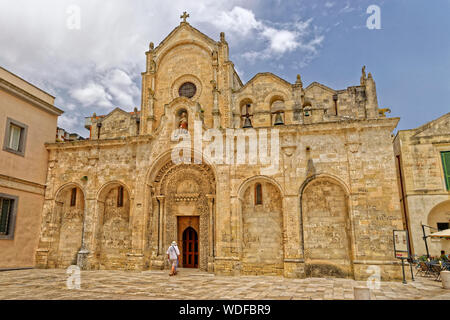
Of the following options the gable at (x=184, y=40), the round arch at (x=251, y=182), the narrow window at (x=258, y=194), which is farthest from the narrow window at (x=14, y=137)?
the narrow window at (x=258, y=194)

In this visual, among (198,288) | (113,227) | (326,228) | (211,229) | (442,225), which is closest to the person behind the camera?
(198,288)

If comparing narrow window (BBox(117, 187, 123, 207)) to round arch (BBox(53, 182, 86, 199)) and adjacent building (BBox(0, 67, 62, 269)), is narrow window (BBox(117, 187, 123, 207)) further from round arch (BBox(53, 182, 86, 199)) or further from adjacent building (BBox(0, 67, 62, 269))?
adjacent building (BBox(0, 67, 62, 269))

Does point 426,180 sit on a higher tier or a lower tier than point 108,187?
higher

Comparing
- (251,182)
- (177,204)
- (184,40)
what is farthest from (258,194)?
(184,40)

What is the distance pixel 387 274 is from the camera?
12875 millimetres

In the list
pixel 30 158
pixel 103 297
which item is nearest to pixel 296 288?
pixel 103 297

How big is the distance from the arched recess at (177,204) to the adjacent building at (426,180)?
1119cm

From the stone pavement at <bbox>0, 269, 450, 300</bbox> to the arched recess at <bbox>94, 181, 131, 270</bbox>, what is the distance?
9.01 feet

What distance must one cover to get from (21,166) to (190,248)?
9632 millimetres

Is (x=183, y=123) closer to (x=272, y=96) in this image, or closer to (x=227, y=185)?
(x=227, y=185)

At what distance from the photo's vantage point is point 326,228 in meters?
14.5

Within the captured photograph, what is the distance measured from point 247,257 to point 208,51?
38.1 ft

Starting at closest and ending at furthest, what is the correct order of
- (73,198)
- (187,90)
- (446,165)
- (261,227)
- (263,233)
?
(263,233) → (261,227) → (446,165) → (73,198) → (187,90)
